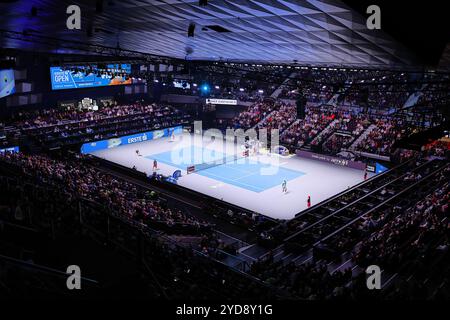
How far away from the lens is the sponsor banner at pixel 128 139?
38.4 meters

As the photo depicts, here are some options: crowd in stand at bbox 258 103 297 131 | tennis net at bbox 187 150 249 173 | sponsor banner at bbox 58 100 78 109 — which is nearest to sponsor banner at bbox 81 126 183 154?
sponsor banner at bbox 58 100 78 109

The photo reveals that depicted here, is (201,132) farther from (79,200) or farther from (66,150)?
(79,200)

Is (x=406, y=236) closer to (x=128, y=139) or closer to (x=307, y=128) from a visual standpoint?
(x=307, y=128)

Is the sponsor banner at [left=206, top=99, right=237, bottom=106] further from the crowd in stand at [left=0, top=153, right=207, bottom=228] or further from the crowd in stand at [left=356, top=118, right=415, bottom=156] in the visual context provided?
the crowd in stand at [left=0, top=153, right=207, bottom=228]

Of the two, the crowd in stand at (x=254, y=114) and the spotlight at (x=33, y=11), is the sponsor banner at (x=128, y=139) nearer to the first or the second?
the crowd in stand at (x=254, y=114)

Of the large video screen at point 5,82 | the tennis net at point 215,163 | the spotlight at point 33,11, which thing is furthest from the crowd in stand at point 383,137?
the large video screen at point 5,82

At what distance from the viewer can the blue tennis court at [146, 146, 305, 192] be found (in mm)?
30042

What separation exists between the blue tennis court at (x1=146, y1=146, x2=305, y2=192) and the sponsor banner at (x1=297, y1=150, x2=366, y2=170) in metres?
4.41

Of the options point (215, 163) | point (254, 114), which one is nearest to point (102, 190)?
point (215, 163)

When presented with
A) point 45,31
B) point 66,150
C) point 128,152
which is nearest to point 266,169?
point 128,152

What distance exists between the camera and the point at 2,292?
5.87 m

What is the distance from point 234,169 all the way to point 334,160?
8998 millimetres

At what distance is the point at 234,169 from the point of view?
3362 centimetres

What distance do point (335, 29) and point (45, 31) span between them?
11.7 metres
